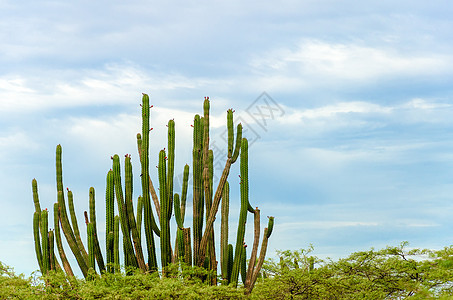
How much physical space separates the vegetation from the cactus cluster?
0.37 meters

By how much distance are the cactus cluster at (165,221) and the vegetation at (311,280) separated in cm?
37

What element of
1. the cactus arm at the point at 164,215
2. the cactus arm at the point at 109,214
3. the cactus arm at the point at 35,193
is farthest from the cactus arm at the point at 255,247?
the cactus arm at the point at 35,193

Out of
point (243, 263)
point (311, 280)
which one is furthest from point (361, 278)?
point (243, 263)

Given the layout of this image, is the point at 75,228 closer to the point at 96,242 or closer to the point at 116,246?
the point at 96,242

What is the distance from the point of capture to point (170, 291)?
7.70 meters

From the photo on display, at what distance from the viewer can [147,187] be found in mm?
9375

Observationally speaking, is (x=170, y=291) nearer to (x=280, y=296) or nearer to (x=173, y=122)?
(x=173, y=122)

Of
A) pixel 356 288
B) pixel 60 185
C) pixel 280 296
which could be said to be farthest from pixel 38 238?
pixel 356 288

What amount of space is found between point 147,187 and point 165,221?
754mm

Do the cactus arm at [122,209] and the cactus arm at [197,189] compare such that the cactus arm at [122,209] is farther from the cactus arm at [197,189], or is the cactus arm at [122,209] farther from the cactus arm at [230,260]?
the cactus arm at [230,260]

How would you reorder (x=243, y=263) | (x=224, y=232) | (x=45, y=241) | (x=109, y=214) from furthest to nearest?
(x=243, y=263) < (x=45, y=241) < (x=224, y=232) < (x=109, y=214)

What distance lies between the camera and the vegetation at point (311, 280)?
8156 millimetres

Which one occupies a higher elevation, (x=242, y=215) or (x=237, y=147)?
(x=237, y=147)

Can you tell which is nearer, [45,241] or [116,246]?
[116,246]
